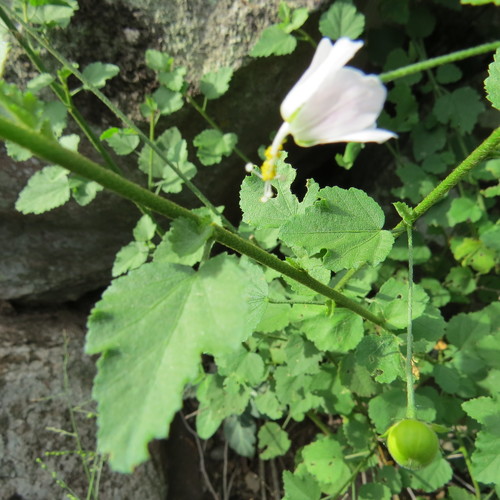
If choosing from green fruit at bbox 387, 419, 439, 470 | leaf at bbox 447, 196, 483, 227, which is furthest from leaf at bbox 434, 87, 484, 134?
green fruit at bbox 387, 419, 439, 470

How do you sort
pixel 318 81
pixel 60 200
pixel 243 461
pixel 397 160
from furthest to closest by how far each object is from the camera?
pixel 243 461
pixel 397 160
pixel 60 200
pixel 318 81

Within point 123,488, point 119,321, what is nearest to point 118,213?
point 123,488

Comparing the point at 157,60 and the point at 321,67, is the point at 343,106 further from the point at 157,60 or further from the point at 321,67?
the point at 157,60

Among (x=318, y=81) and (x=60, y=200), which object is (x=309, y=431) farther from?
(x=318, y=81)

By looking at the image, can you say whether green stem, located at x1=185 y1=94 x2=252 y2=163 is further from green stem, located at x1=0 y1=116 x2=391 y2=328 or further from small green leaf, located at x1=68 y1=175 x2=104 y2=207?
green stem, located at x1=0 y1=116 x2=391 y2=328

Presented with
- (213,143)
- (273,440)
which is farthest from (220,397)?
(213,143)

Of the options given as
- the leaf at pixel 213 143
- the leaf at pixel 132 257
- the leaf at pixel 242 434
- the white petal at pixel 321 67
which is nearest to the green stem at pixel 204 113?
the leaf at pixel 213 143
